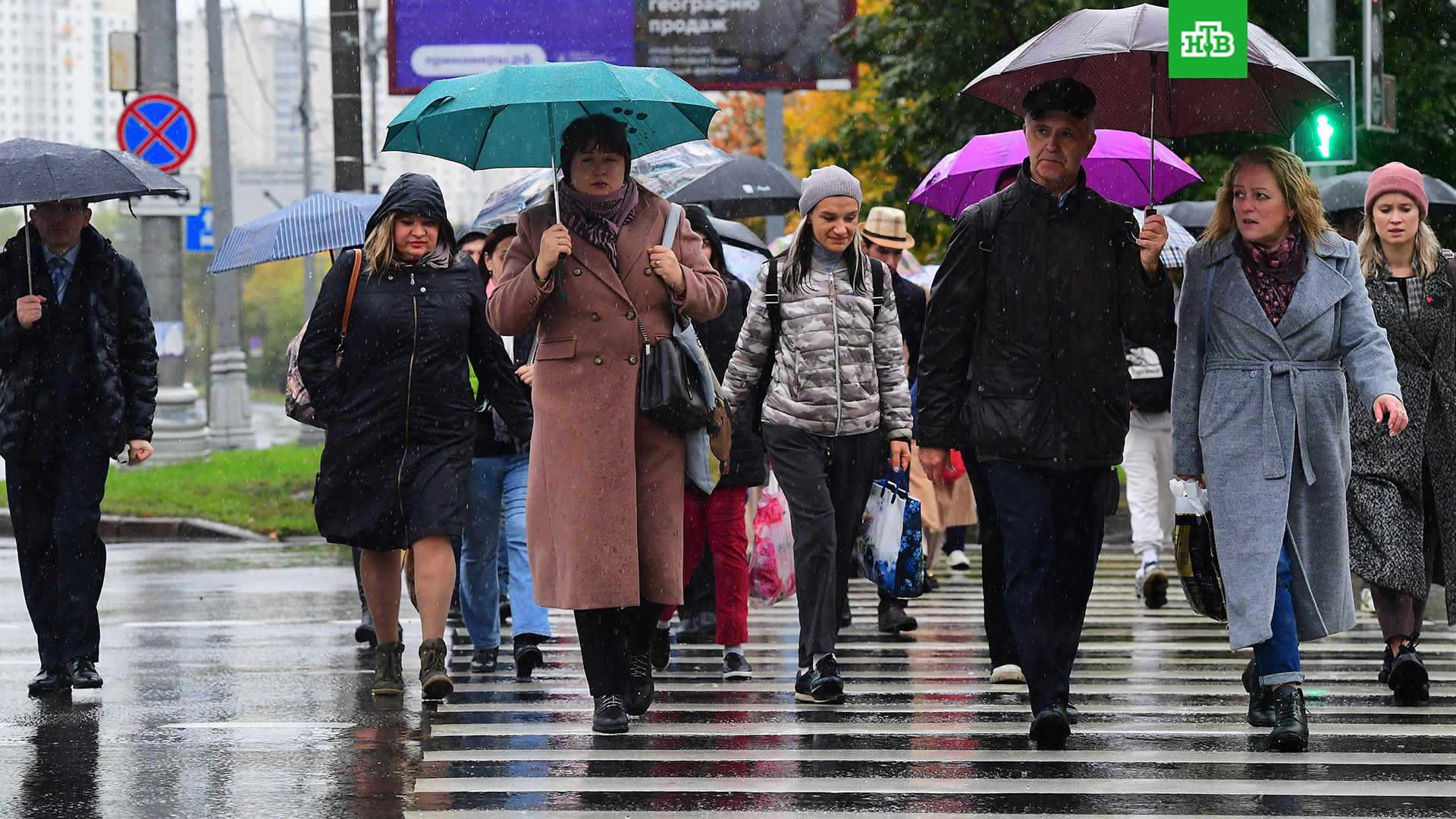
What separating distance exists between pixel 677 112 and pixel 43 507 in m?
3.01

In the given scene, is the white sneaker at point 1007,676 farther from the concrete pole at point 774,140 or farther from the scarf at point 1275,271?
the concrete pole at point 774,140

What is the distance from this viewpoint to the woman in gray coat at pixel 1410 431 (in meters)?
7.68

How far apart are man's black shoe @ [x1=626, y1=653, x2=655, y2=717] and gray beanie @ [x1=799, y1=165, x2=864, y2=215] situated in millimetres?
1804

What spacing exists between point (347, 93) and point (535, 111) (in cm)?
883

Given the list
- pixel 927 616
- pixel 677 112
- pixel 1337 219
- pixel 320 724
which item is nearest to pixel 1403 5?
pixel 1337 219

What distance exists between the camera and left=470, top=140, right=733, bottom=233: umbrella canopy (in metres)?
8.48

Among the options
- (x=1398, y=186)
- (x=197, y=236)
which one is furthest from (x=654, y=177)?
(x=197, y=236)

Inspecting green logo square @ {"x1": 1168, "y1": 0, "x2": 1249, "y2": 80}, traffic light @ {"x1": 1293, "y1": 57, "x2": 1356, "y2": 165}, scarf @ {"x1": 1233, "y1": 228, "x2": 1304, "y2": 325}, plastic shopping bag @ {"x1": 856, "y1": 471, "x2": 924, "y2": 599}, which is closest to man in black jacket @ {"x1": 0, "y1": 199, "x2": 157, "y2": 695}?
plastic shopping bag @ {"x1": 856, "y1": 471, "x2": 924, "y2": 599}

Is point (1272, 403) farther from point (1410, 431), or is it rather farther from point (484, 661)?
Answer: point (484, 661)

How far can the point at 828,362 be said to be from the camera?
7.76 meters

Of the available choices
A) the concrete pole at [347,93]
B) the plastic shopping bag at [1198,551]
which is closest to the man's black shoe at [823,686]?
the plastic shopping bag at [1198,551]

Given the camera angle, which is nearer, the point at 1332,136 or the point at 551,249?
the point at 551,249

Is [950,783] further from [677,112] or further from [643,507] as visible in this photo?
[677,112]

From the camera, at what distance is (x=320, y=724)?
7.14 m
